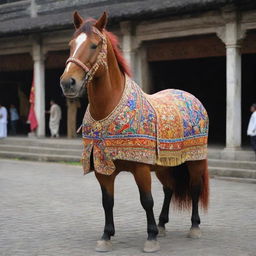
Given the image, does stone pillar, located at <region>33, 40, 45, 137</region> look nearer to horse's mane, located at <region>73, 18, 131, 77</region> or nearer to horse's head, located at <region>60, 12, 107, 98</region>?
horse's mane, located at <region>73, 18, 131, 77</region>

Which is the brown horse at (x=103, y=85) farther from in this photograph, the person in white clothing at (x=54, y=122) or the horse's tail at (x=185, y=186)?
the person in white clothing at (x=54, y=122)

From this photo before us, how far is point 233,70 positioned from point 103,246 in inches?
344

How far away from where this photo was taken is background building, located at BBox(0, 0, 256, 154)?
1366cm

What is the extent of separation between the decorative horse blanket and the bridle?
48 centimetres

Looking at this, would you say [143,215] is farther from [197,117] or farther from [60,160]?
[60,160]

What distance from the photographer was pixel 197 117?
6.79 m

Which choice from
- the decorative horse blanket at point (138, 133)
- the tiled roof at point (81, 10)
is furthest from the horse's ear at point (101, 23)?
the tiled roof at point (81, 10)

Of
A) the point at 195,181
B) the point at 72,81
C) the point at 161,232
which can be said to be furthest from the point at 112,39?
the point at 161,232

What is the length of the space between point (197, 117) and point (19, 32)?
1231cm

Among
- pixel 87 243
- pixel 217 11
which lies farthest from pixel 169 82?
pixel 87 243

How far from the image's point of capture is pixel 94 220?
7.66 metres

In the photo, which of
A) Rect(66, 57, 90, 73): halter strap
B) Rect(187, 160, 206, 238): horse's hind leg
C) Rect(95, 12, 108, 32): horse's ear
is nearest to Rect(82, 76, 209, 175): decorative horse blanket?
Rect(187, 160, 206, 238): horse's hind leg

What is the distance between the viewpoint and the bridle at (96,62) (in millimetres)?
5332

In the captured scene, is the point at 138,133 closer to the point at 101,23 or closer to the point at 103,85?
the point at 103,85
